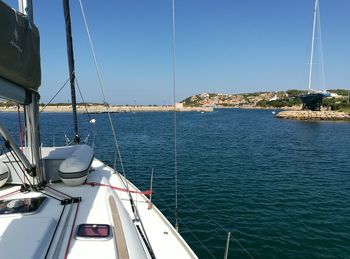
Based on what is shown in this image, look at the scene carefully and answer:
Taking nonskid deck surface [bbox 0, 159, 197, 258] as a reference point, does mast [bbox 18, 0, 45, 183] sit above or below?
above

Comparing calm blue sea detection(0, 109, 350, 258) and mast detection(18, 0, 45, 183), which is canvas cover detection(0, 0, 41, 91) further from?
calm blue sea detection(0, 109, 350, 258)

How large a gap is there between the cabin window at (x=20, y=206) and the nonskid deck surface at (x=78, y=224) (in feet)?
0.35

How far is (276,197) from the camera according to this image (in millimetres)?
15648

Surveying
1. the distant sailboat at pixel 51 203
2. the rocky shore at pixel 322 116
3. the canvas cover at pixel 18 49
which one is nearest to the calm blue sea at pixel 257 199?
the distant sailboat at pixel 51 203

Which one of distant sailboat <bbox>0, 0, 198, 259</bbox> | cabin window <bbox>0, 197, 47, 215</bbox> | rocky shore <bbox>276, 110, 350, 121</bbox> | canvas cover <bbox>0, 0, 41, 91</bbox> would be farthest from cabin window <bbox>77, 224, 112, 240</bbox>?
rocky shore <bbox>276, 110, 350, 121</bbox>

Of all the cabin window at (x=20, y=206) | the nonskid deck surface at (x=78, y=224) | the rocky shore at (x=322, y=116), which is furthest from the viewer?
the rocky shore at (x=322, y=116)

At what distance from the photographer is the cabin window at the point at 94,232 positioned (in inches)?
179

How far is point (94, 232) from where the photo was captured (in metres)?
4.65

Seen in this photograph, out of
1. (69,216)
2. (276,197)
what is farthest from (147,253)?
(276,197)

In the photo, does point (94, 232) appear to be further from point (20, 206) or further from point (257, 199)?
point (257, 199)

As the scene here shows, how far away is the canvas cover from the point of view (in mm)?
3838

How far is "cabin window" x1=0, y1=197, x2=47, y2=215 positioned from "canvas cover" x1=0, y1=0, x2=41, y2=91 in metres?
2.09

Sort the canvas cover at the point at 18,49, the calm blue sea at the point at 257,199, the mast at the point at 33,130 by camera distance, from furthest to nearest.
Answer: the calm blue sea at the point at 257,199 → the mast at the point at 33,130 → the canvas cover at the point at 18,49

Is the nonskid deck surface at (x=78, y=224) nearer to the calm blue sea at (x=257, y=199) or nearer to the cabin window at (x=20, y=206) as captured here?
the cabin window at (x=20, y=206)
